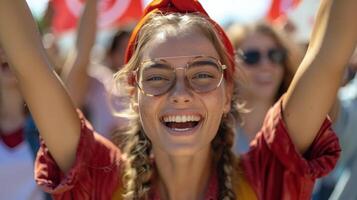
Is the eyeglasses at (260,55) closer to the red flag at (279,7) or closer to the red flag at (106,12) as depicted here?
the red flag at (106,12)

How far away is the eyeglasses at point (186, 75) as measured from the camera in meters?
2.11

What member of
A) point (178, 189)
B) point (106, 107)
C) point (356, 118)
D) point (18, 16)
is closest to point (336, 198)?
point (356, 118)

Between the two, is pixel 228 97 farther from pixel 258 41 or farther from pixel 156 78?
pixel 258 41

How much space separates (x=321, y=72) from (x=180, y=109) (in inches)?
14.9

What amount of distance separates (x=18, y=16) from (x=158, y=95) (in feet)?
1.36

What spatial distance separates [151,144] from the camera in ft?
7.42

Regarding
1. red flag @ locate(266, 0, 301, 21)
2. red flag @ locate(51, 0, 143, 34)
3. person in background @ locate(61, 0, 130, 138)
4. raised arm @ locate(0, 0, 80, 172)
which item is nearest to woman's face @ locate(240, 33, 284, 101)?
Result: person in background @ locate(61, 0, 130, 138)

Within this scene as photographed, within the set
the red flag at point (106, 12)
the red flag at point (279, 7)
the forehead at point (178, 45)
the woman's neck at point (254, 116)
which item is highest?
the red flag at point (279, 7)

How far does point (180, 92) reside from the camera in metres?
2.08

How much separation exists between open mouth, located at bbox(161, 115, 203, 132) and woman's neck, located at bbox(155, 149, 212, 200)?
0.40 feet

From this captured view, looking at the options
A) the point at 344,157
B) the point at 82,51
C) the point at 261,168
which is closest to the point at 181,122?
the point at 261,168

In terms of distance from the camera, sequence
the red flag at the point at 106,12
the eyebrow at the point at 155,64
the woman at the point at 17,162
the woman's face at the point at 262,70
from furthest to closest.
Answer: the red flag at the point at 106,12
the woman's face at the point at 262,70
the woman at the point at 17,162
the eyebrow at the point at 155,64

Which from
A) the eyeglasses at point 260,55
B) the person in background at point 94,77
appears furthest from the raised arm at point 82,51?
the eyeglasses at point 260,55

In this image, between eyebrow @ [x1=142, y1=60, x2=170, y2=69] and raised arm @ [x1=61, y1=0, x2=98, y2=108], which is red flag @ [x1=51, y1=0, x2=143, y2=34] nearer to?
raised arm @ [x1=61, y1=0, x2=98, y2=108]
